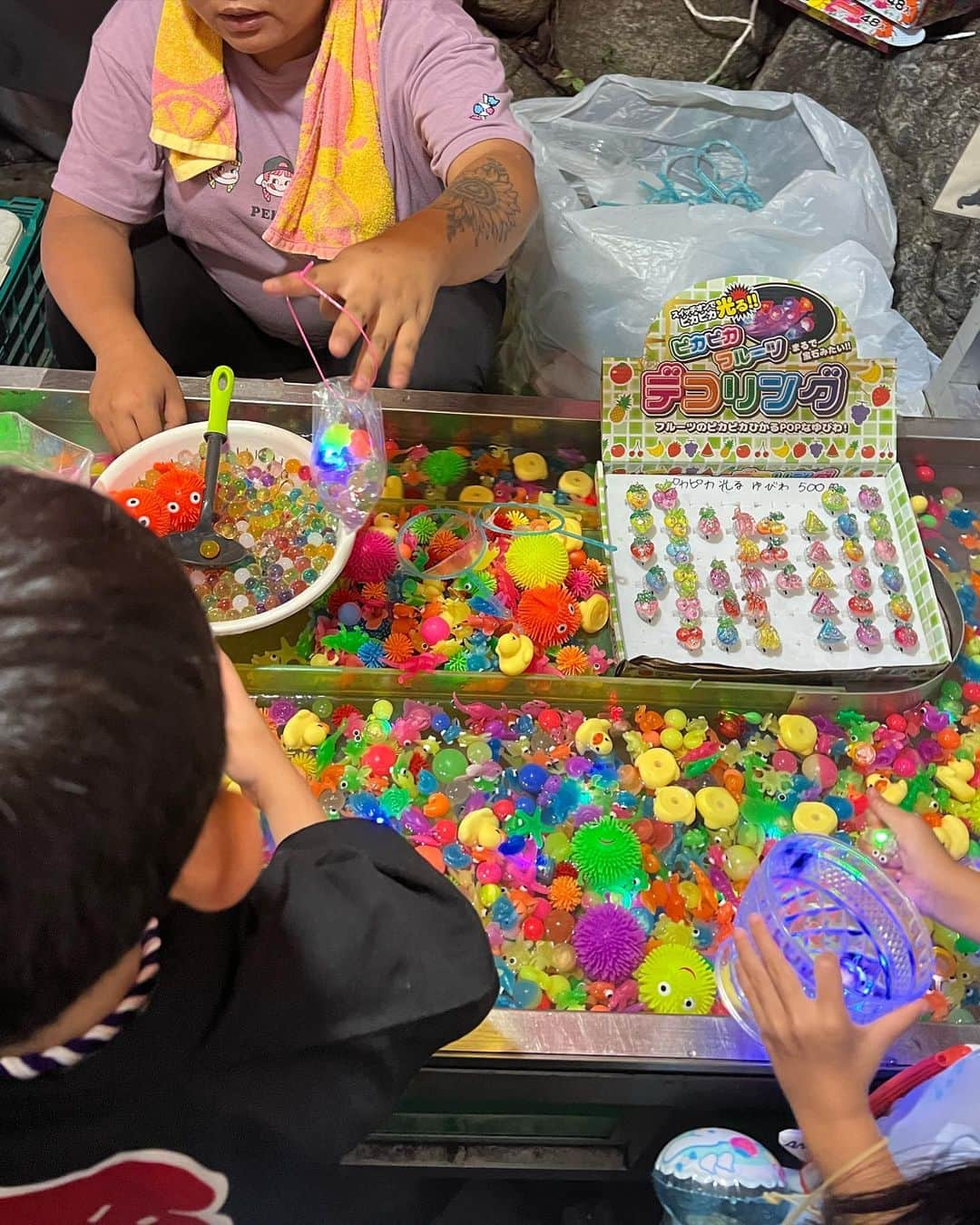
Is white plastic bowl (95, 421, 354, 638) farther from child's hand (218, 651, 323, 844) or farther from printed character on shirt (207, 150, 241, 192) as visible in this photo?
printed character on shirt (207, 150, 241, 192)

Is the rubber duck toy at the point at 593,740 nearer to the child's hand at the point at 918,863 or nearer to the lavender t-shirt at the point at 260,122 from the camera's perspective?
the child's hand at the point at 918,863

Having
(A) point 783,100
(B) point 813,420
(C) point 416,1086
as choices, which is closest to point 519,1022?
(C) point 416,1086

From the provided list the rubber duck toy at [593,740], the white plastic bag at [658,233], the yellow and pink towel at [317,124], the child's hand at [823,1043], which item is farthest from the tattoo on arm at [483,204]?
the child's hand at [823,1043]

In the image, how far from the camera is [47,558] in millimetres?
360

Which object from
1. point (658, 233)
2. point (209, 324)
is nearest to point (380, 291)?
point (209, 324)

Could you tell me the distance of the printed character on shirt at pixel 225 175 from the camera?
3.67 feet

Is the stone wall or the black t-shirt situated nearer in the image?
the black t-shirt

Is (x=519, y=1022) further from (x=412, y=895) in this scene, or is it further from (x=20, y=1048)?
(x=20, y=1048)

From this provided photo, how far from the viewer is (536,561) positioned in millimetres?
1070

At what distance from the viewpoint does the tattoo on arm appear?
3.23ft

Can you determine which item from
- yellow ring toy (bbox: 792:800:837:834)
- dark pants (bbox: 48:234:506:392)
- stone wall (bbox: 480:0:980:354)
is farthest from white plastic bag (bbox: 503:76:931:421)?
yellow ring toy (bbox: 792:800:837:834)

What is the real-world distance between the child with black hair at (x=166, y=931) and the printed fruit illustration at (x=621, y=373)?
0.59 m

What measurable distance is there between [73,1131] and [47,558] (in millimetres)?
312

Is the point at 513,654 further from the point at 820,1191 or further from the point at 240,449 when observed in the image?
the point at 820,1191
